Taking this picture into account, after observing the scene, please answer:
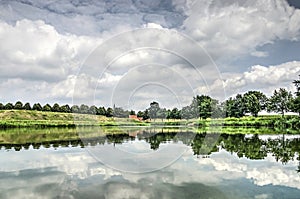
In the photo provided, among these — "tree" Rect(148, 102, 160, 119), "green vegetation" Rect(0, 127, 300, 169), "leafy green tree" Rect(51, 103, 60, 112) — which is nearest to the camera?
"green vegetation" Rect(0, 127, 300, 169)

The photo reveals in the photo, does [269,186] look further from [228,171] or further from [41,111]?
[41,111]

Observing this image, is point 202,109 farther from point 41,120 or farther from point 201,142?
point 201,142

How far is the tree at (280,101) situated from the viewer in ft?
246

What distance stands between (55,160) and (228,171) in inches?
338

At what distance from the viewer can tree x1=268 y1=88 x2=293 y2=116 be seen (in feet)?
246

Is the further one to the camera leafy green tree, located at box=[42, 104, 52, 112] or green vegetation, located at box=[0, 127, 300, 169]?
leafy green tree, located at box=[42, 104, 52, 112]

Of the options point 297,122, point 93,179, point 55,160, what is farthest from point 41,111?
point 93,179

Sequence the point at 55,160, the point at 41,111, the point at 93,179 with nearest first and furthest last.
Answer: the point at 93,179 → the point at 55,160 → the point at 41,111

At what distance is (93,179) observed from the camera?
10.4 m

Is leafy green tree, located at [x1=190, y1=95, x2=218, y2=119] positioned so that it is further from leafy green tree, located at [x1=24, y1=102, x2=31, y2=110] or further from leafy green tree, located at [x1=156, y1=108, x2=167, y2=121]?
leafy green tree, located at [x1=24, y1=102, x2=31, y2=110]

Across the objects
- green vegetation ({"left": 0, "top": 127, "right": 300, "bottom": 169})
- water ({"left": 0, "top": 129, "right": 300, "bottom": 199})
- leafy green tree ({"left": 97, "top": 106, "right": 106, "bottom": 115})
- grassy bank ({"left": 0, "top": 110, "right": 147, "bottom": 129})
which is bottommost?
water ({"left": 0, "top": 129, "right": 300, "bottom": 199})

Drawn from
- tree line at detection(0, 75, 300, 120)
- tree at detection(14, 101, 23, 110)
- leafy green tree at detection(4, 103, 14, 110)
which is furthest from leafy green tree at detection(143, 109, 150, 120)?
leafy green tree at detection(4, 103, 14, 110)

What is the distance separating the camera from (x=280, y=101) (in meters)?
75.6

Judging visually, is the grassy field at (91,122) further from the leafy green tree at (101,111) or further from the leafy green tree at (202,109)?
the leafy green tree at (101,111)
